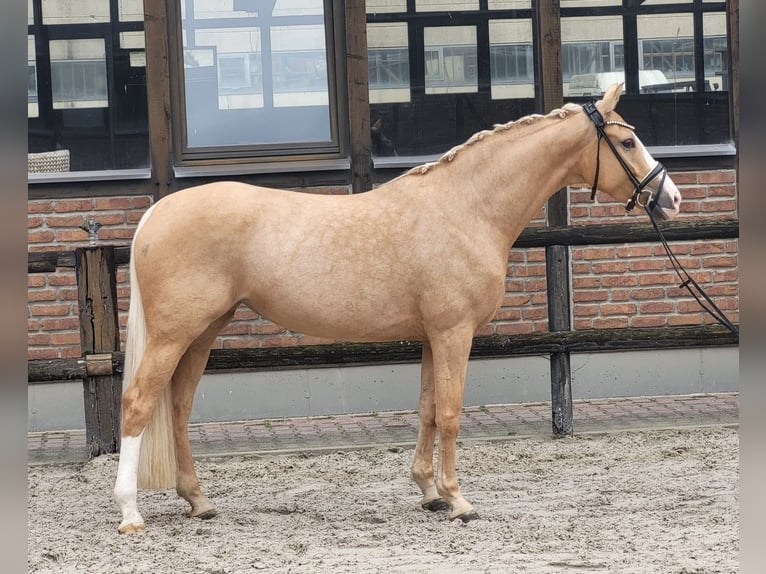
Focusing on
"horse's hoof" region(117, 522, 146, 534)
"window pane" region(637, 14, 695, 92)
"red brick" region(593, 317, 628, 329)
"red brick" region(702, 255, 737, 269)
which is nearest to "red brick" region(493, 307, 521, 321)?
"red brick" region(593, 317, 628, 329)

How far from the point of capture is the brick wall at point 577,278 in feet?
22.0

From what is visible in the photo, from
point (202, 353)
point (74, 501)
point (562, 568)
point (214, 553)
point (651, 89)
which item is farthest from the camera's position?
point (651, 89)

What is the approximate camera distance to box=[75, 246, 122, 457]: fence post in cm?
566

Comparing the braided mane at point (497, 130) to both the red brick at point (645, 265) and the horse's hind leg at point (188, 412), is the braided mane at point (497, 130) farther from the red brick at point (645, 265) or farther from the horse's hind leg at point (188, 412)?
the red brick at point (645, 265)

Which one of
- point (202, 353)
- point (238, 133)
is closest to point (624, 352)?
point (238, 133)

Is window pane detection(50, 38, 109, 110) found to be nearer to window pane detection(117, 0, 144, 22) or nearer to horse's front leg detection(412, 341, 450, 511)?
window pane detection(117, 0, 144, 22)

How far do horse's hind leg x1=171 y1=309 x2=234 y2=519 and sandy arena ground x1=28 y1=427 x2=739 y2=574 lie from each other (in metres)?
0.11

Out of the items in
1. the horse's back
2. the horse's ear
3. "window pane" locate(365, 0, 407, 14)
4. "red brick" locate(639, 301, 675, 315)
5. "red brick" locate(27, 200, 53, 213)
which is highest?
"window pane" locate(365, 0, 407, 14)

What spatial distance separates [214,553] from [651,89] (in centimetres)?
485

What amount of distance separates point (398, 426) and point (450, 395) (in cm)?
234

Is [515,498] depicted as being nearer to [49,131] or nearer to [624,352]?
[624,352]

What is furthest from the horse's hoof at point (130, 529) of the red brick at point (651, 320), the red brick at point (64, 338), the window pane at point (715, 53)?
the window pane at point (715, 53)

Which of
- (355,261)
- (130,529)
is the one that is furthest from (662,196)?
(130,529)

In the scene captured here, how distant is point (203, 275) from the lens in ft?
13.7
